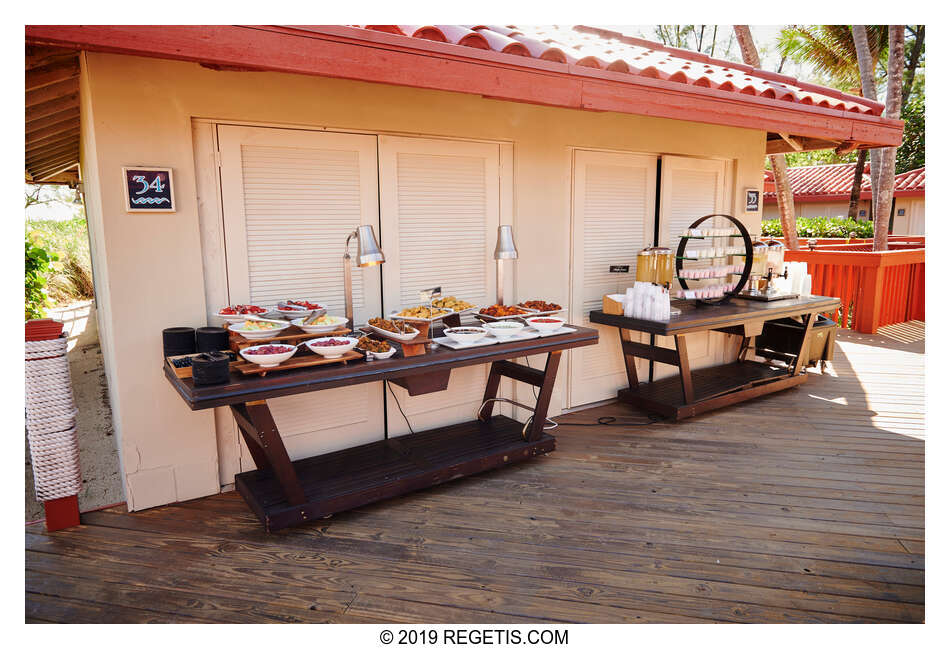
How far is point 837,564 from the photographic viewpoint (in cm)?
264

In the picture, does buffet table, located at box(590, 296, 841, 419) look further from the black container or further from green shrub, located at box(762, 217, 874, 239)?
green shrub, located at box(762, 217, 874, 239)

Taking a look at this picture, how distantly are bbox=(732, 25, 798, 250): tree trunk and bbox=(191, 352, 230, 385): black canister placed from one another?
7.15 metres

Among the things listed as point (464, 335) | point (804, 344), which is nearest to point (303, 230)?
point (464, 335)

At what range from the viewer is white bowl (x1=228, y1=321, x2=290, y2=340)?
291 cm

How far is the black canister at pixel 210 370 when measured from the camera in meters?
2.58

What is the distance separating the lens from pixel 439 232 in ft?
13.0

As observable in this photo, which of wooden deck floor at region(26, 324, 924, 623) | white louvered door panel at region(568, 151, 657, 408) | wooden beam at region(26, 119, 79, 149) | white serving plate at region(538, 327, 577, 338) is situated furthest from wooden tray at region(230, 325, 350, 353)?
wooden beam at region(26, 119, 79, 149)

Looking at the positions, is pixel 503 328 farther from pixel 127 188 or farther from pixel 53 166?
pixel 53 166

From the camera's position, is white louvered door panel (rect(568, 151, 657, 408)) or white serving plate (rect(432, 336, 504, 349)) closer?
white serving plate (rect(432, 336, 504, 349))

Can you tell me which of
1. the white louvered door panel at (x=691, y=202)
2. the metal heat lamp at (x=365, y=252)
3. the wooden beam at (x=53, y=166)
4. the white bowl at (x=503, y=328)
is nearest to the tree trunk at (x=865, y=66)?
the white louvered door panel at (x=691, y=202)

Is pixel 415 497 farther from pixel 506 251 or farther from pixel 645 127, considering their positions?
pixel 645 127

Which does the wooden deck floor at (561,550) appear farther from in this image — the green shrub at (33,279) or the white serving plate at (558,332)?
the green shrub at (33,279)

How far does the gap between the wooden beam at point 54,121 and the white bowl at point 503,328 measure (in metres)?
4.17

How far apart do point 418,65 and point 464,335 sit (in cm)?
153
